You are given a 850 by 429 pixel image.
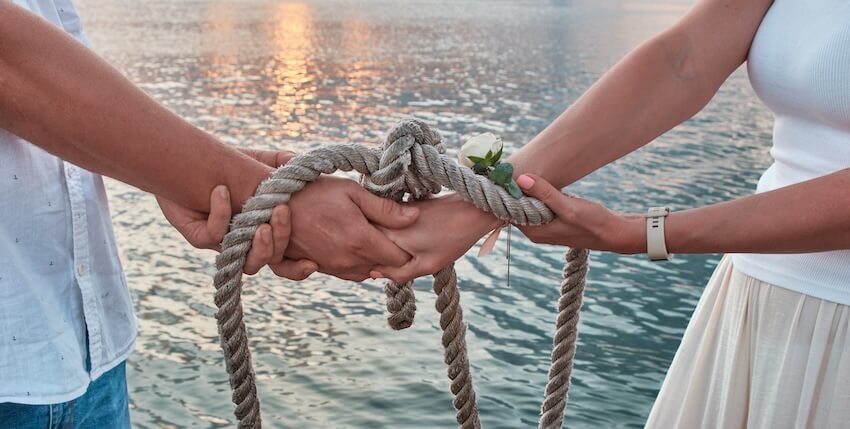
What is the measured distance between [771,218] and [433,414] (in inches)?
161

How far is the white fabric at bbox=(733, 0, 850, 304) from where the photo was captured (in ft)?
6.28

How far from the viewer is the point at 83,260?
1814 mm

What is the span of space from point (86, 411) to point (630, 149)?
4.74 feet

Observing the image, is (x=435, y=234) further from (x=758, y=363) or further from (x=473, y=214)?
(x=758, y=363)

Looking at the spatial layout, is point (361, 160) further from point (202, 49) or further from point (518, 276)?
point (202, 49)

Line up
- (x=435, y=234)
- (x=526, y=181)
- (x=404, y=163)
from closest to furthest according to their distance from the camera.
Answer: (x=404, y=163) < (x=526, y=181) < (x=435, y=234)

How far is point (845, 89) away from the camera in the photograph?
74.2 inches

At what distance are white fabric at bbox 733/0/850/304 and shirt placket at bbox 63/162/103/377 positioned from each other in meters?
1.40

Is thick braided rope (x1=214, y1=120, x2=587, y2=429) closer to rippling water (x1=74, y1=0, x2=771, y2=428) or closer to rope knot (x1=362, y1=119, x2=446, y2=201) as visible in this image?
rope knot (x1=362, y1=119, x2=446, y2=201)

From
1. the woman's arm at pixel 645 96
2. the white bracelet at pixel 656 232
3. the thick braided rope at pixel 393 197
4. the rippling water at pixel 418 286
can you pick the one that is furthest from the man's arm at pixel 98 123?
the rippling water at pixel 418 286

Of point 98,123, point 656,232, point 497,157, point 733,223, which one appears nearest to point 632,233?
point 656,232

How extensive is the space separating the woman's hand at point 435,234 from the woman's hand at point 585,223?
16 centimetres

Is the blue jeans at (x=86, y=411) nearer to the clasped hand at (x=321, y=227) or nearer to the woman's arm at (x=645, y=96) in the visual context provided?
the clasped hand at (x=321, y=227)

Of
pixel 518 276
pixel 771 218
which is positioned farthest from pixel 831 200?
pixel 518 276
